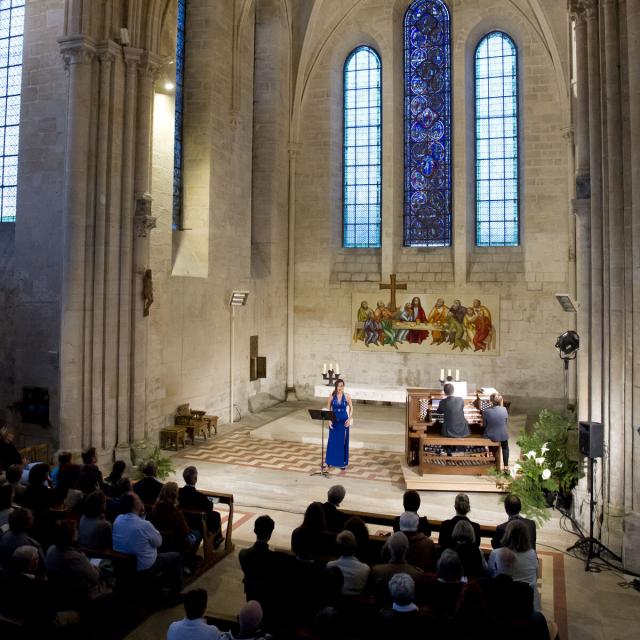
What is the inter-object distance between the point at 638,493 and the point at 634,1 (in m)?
5.48

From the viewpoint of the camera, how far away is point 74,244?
10289 mm

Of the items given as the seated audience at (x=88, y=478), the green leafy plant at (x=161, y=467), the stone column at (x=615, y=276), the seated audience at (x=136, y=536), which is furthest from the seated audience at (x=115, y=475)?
the stone column at (x=615, y=276)

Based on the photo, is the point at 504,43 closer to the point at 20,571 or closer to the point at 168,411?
the point at 168,411

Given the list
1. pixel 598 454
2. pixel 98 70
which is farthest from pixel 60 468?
pixel 98 70

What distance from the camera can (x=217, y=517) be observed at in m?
7.07

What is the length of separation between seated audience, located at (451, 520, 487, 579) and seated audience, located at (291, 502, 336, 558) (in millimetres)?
1072

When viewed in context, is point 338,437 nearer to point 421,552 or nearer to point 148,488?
point 148,488

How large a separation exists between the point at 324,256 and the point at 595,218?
38.2ft

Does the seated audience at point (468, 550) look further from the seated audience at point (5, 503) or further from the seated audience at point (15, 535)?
the seated audience at point (5, 503)

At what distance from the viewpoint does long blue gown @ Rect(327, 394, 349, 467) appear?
436 inches

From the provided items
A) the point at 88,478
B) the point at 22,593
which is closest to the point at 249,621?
the point at 22,593

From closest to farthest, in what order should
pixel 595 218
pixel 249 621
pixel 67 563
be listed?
pixel 249 621, pixel 67 563, pixel 595 218

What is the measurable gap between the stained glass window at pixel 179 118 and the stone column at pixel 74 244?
4.43 m

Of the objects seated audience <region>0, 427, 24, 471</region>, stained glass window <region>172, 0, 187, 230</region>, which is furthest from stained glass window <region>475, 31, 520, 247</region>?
seated audience <region>0, 427, 24, 471</region>
